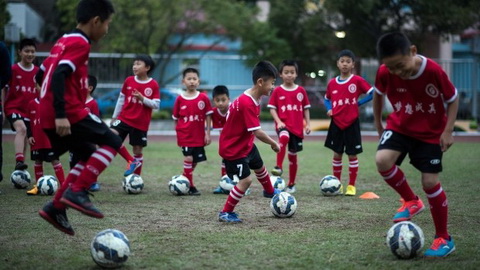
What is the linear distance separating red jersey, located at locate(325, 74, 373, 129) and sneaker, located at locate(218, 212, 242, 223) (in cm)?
327

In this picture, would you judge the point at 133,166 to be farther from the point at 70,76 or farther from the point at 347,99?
the point at 70,76

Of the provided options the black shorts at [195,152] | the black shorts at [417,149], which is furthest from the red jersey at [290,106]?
the black shorts at [417,149]

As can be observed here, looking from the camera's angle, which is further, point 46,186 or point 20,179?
point 20,179

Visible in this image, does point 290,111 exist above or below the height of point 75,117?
below

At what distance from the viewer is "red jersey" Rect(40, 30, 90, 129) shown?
19.8 feet

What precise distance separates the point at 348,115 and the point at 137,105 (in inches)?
133

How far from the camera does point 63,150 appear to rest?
6504 millimetres

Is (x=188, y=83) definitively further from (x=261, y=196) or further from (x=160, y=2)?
(x=160, y=2)

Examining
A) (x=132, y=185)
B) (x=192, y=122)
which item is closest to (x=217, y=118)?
(x=192, y=122)

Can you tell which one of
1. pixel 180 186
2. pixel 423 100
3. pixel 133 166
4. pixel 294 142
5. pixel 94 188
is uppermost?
pixel 423 100

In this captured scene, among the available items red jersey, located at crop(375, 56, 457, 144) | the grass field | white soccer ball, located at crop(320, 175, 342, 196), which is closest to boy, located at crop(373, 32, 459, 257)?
red jersey, located at crop(375, 56, 457, 144)

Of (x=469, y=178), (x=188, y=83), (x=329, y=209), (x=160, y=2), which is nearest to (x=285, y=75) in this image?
(x=188, y=83)

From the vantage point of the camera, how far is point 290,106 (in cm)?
1077

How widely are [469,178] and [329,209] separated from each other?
4.36m
